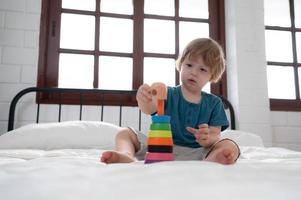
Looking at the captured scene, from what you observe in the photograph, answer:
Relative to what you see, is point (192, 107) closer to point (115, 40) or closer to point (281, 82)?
point (115, 40)

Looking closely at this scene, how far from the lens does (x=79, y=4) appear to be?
2398 mm

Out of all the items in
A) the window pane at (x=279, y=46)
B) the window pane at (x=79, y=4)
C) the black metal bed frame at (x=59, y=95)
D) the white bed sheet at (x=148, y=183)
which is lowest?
the white bed sheet at (x=148, y=183)

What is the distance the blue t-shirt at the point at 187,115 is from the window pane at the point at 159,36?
141 cm

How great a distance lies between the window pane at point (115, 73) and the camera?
2377 mm

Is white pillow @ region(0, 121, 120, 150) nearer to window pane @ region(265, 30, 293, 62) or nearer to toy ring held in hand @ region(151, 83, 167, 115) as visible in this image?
toy ring held in hand @ region(151, 83, 167, 115)

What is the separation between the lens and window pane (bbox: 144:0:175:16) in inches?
99.3

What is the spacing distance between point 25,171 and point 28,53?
1.85 m

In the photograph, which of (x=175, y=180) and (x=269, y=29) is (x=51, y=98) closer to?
(x=269, y=29)

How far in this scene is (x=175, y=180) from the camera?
39 centimetres

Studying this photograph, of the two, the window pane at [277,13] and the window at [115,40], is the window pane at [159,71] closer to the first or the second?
the window at [115,40]

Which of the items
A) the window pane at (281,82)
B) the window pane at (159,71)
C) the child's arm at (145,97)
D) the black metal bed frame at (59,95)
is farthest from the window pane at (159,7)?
the child's arm at (145,97)

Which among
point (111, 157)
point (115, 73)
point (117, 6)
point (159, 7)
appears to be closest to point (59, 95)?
point (115, 73)

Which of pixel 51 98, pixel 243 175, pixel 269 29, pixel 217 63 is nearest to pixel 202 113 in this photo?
pixel 217 63

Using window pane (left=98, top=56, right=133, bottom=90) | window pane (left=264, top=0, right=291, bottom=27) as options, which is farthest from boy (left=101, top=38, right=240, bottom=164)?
window pane (left=264, top=0, right=291, bottom=27)
